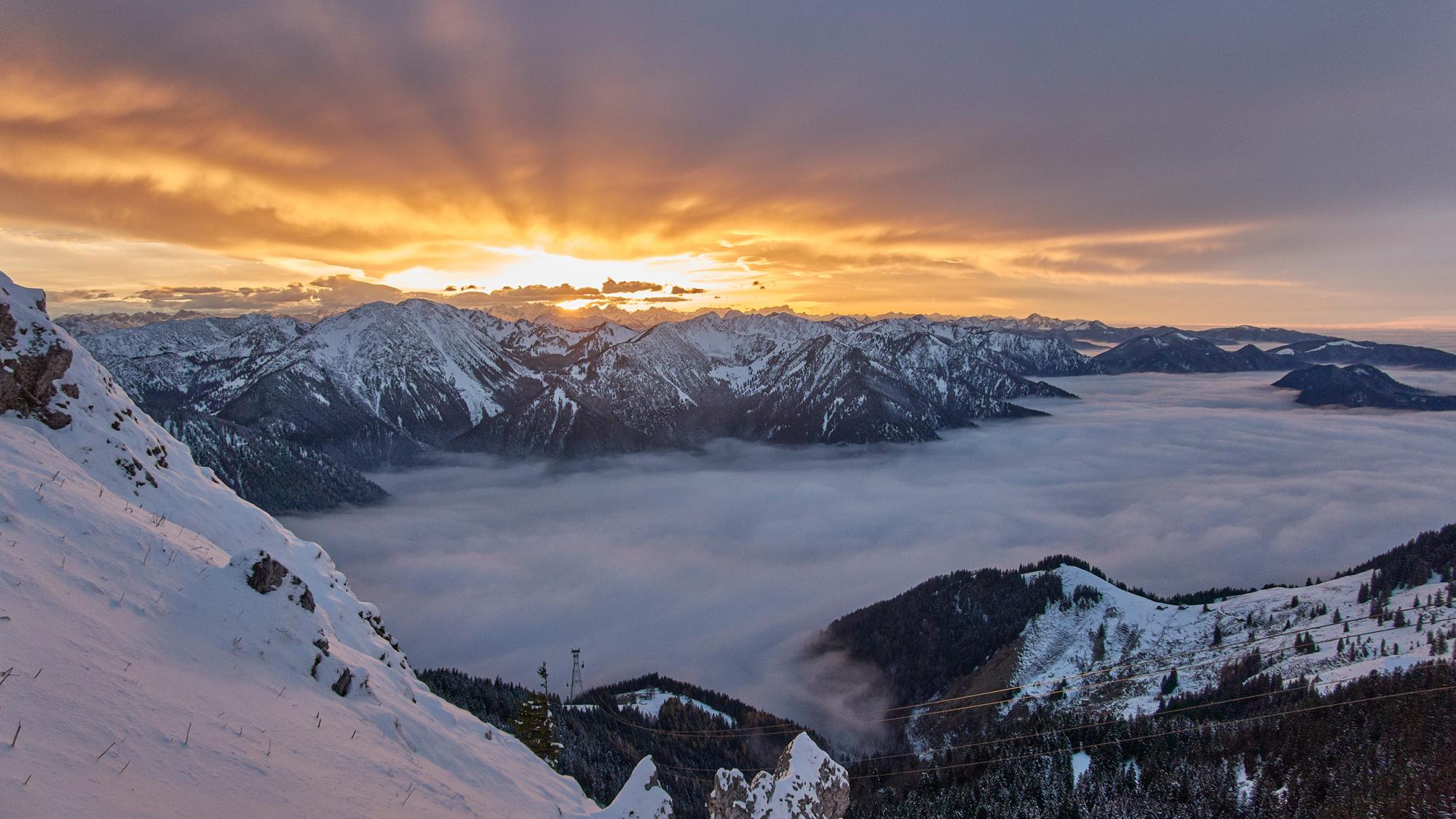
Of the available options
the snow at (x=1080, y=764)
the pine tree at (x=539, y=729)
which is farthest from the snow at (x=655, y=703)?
the pine tree at (x=539, y=729)

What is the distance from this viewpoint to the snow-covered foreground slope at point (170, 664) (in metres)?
12.4

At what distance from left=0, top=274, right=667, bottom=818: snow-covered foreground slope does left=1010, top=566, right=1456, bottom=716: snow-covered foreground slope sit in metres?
133

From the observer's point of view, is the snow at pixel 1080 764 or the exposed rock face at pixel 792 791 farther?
the snow at pixel 1080 764

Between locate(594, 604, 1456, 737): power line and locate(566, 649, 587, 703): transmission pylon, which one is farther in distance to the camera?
locate(594, 604, 1456, 737): power line

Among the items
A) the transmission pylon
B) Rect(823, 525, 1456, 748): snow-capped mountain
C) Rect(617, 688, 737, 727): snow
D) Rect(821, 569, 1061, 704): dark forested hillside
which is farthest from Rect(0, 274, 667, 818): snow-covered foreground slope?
Rect(821, 569, 1061, 704): dark forested hillside

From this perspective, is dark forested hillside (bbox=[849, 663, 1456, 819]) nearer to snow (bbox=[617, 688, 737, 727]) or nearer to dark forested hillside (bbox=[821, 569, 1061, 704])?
snow (bbox=[617, 688, 737, 727])

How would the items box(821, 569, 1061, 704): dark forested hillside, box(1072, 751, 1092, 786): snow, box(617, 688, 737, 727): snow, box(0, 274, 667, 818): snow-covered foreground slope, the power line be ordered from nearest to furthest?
box(0, 274, 667, 818): snow-covered foreground slope, box(1072, 751, 1092, 786): snow, the power line, box(617, 688, 737, 727): snow, box(821, 569, 1061, 704): dark forested hillside

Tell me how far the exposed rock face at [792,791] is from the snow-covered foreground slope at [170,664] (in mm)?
4503

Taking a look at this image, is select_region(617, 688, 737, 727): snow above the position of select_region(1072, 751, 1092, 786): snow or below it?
below

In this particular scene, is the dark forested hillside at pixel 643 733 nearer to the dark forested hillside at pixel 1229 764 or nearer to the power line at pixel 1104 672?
the power line at pixel 1104 672

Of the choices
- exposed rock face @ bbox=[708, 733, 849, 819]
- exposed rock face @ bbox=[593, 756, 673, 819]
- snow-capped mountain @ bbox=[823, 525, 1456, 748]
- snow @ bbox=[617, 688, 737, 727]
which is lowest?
snow @ bbox=[617, 688, 737, 727]

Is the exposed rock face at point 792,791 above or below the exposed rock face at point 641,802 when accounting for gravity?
above

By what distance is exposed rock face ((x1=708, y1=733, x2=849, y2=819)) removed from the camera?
23.2m

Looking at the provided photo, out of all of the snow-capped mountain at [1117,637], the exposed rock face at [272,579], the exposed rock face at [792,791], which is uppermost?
the exposed rock face at [272,579]
